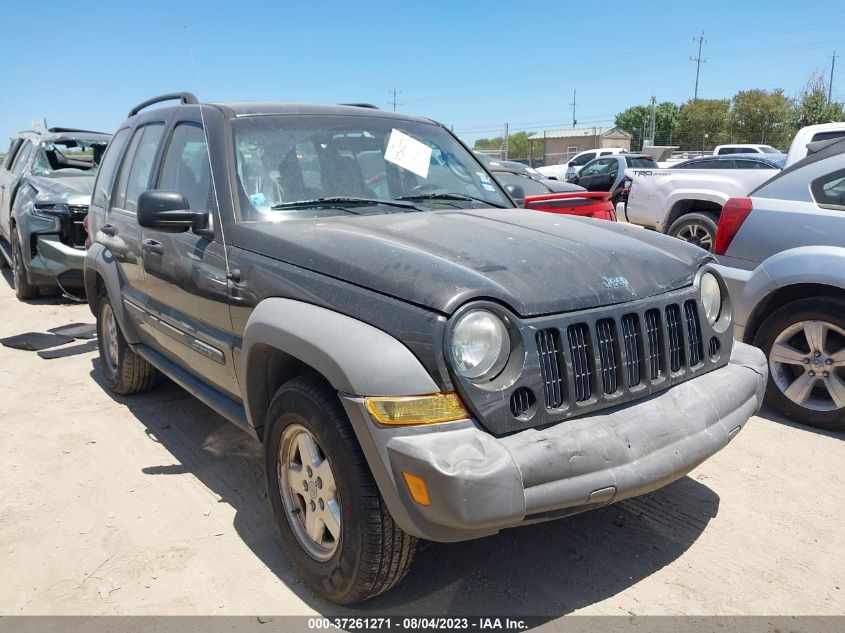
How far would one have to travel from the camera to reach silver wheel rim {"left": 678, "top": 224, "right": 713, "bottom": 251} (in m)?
8.37

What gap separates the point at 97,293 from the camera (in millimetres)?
5242

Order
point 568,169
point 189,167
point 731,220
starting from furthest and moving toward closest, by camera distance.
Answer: point 568,169 < point 731,220 < point 189,167

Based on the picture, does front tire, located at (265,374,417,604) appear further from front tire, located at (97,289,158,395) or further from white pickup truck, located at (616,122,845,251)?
white pickup truck, located at (616,122,845,251)

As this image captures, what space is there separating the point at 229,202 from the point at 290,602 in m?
1.76

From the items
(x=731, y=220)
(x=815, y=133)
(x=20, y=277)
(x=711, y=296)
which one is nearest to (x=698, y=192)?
(x=815, y=133)

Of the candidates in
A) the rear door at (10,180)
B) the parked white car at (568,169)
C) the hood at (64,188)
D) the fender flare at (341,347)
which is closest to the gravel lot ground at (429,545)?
the fender flare at (341,347)

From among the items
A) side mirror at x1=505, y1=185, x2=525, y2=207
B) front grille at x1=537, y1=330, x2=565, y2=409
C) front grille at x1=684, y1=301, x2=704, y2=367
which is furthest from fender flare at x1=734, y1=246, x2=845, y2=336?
front grille at x1=537, y1=330, x2=565, y2=409

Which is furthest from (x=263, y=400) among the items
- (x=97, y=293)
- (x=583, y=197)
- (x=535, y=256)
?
(x=583, y=197)

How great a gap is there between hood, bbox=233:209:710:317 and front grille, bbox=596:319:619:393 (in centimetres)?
9

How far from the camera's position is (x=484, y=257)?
8.62 ft

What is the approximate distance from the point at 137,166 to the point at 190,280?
1418 millimetres

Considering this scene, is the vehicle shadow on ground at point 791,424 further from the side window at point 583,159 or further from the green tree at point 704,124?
the green tree at point 704,124

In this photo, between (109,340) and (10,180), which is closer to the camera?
(109,340)

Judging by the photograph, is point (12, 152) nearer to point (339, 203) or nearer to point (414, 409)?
point (339, 203)
